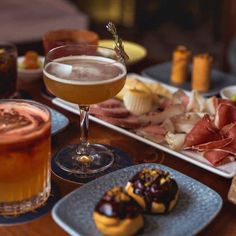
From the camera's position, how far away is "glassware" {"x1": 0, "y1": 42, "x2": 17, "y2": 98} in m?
1.27

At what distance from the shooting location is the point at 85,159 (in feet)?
3.39

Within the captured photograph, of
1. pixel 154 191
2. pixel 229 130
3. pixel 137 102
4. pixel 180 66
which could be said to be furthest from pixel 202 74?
pixel 154 191

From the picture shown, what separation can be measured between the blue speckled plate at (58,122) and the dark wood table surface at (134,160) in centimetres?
3

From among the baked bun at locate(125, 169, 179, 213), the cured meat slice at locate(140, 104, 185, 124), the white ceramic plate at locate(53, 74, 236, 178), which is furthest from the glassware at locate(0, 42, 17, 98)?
the baked bun at locate(125, 169, 179, 213)

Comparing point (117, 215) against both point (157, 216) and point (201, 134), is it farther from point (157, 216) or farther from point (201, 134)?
point (201, 134)

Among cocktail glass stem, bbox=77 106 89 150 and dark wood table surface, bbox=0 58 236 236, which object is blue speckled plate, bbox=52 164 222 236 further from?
cocktail glass stem, bbox=77 106 89 150

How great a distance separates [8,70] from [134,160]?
444mm

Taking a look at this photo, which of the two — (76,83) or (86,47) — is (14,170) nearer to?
(76,83)

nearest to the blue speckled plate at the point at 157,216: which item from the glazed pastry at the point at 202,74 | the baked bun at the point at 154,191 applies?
the baked bun at the point at 154,191

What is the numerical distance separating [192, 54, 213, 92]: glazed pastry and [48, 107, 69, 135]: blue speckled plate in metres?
0.50

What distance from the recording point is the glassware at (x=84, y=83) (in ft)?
3.07

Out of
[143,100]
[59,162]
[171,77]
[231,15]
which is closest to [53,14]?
[231,15]

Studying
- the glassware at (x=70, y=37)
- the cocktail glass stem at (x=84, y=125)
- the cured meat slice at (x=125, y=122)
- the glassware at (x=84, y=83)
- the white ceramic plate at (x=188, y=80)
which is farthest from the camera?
the white ceramic plate at (x=188, y=80)

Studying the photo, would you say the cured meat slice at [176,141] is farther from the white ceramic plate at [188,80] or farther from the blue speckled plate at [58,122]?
the white ceramic plate at [188,80]
